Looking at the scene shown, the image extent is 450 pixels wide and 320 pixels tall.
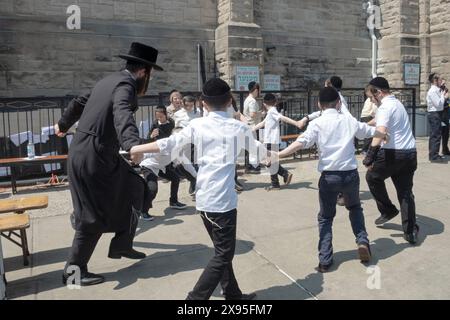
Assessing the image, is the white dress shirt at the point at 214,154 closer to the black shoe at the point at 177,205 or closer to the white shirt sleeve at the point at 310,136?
the white shirt sleeve at the point at 310,136

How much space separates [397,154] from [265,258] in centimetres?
184

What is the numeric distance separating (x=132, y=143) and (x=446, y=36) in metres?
16.8

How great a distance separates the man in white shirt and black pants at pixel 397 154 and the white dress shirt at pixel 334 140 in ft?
2.05

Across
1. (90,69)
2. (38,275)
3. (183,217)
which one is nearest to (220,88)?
(38,275)

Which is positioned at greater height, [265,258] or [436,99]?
[436,99]

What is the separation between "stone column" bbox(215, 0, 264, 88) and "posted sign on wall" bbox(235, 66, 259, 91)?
136 millimetres

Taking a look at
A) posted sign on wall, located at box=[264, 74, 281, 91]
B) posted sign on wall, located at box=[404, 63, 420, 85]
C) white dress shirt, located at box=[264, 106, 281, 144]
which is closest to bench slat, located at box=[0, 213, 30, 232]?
white dress shirt, located at box=[264, 106, 281, 144]

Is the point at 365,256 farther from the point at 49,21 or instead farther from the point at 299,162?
the point at 49,21

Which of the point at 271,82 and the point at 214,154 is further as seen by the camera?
the point at 271,82

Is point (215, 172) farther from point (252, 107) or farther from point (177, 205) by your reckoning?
point (252, 107)

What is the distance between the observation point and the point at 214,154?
3.14 meters

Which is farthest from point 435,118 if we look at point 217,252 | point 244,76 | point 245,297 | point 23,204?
point 23,204

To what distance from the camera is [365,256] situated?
4027mm

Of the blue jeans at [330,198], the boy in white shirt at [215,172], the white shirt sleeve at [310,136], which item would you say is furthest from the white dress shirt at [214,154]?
the blue jeans at [330,198]
